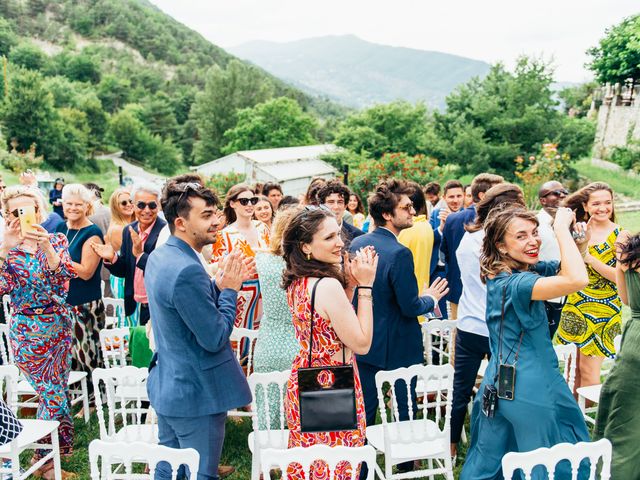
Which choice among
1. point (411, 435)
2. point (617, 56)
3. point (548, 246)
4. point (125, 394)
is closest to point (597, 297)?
point (548, 246)

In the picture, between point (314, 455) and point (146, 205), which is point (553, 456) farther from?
point (146, 205)


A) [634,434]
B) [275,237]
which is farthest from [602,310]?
[275,237]

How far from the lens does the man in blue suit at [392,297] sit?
3.28 metres

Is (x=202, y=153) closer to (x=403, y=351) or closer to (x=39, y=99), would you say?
(x=39, y=99)

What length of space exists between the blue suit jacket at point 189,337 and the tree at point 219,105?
62536mm

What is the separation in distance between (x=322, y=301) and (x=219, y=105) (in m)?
65.3

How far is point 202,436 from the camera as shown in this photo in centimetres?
247

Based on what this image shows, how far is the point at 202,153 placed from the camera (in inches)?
2539

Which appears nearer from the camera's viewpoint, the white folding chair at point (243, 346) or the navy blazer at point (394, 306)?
the navy blazer at point (394, 306)

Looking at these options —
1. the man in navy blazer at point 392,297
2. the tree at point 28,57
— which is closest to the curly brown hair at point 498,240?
the man in navy blazer at point 392,297

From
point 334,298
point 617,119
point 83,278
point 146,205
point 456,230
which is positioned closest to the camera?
point 334,298

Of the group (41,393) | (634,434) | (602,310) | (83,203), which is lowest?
(41,393)

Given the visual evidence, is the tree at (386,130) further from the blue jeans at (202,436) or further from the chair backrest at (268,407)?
the blue jeans at (202,436)

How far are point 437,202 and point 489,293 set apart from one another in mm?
5553
